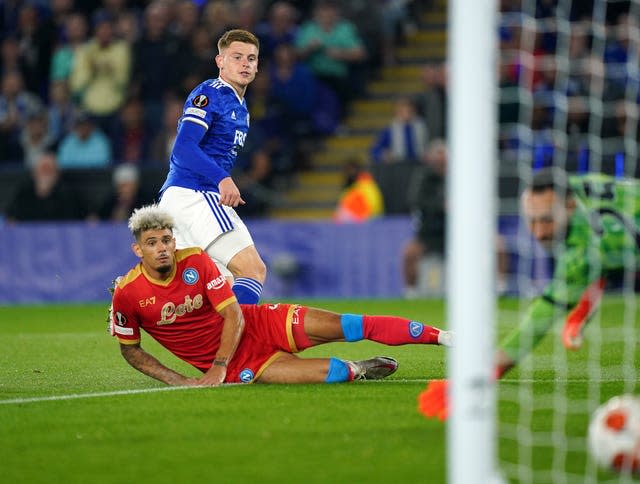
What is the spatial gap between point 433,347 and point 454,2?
19.3ft

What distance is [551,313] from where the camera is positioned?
19.9ft

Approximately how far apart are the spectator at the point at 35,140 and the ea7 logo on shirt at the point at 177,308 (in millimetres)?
10962

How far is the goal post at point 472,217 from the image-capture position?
4.19m

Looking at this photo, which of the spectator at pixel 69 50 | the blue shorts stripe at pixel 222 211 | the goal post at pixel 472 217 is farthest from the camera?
the spectator at pixel 69 50

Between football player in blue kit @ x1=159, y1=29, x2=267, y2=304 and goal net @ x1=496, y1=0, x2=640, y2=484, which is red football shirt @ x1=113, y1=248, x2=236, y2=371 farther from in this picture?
goal net @ x1=496, y1=0, x2=640, y2=484

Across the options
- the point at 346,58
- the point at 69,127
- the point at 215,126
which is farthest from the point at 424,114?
the point at 215,126

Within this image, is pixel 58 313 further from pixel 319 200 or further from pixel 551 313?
pixel 551 313

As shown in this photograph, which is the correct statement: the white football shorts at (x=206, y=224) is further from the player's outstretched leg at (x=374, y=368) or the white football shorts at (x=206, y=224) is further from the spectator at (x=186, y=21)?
the spectator at (x=186, y=21)

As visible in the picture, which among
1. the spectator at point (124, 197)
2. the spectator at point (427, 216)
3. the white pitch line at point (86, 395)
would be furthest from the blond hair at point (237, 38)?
the spectator at point (124, 197)

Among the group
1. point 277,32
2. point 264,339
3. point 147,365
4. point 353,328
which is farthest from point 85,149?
point 353,328

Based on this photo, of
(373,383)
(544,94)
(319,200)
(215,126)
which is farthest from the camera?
(319,200)

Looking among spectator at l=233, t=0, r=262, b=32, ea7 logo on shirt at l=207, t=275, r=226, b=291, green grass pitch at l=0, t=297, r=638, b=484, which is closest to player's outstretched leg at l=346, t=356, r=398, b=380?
green grass pitch at l=0, t=297, r=638, b=484

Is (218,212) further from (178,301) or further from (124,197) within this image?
(124,197)

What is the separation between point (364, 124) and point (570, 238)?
502 inches
